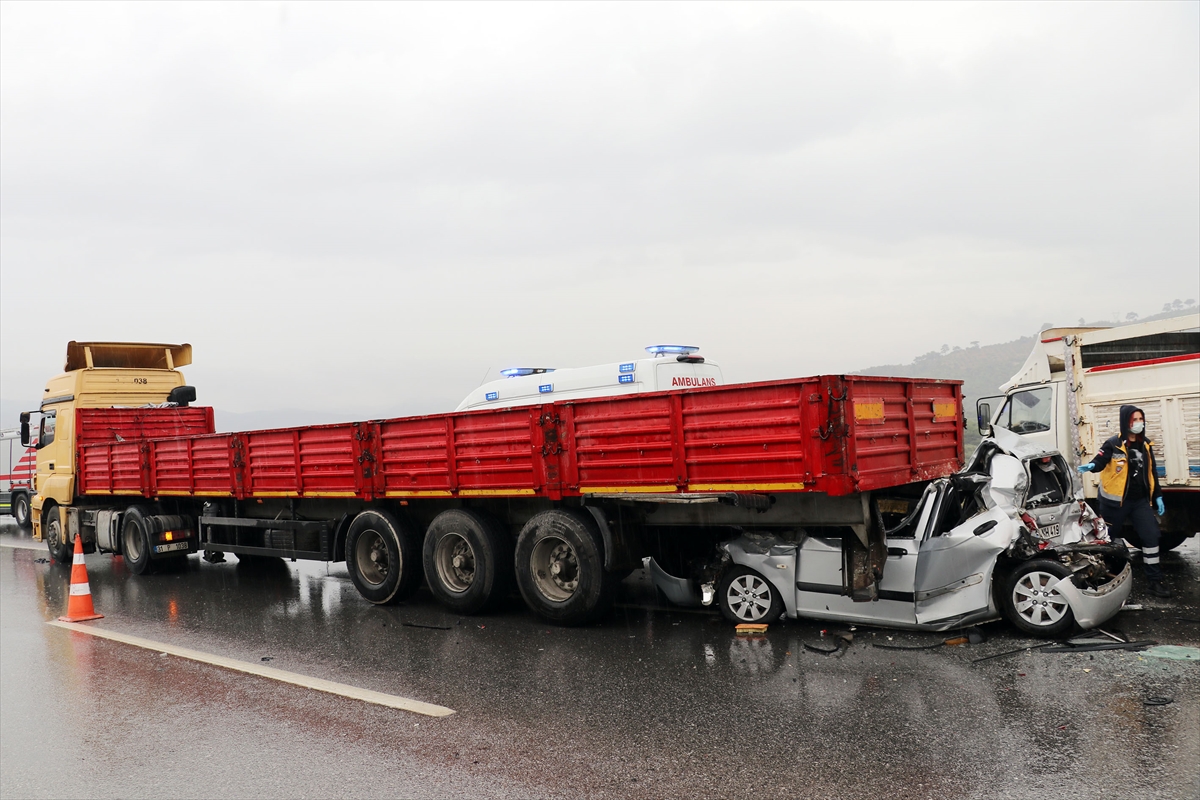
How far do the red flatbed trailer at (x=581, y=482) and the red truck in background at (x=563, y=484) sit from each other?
0.02 metres

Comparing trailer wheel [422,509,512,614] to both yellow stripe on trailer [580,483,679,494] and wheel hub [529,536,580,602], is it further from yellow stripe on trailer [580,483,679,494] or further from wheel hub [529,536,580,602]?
yellow stripe on trailer [580,483,679,494]

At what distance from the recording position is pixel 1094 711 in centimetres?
479

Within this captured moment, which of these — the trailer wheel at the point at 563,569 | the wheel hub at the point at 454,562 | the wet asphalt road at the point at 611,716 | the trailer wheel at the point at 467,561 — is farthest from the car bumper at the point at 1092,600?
the wheel hub at the point at 454,562

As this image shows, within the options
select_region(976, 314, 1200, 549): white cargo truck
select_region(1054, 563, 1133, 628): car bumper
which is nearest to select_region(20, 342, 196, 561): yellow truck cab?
select_region(976, 314, 1200, 549): white cargo truck

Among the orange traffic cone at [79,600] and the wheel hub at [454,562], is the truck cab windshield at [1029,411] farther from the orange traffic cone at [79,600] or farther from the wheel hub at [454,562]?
the orange traffic cone at [79,600]

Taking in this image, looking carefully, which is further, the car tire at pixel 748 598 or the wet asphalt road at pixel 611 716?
the car tire at pixel 748 598

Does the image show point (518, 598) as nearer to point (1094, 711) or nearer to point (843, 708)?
point (843, 708)

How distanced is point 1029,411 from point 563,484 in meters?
6.36

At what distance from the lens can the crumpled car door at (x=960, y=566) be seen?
6.23 m

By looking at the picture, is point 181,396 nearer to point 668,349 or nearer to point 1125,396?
point 668,349

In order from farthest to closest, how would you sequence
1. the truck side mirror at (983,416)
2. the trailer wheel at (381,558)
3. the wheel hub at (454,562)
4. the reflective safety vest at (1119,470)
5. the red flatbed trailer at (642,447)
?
the truck side mirror at (983,416) → the trailer wheel at (381,558) → the wheel hub at (454,562) → the reflective safety vest at (1119,470) → the red flatbed trailer at (642,447)

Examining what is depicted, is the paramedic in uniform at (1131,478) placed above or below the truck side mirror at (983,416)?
below

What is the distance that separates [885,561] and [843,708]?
1.63 meters

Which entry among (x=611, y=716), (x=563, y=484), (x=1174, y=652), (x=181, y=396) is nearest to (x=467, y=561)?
(x=563, y=484)
